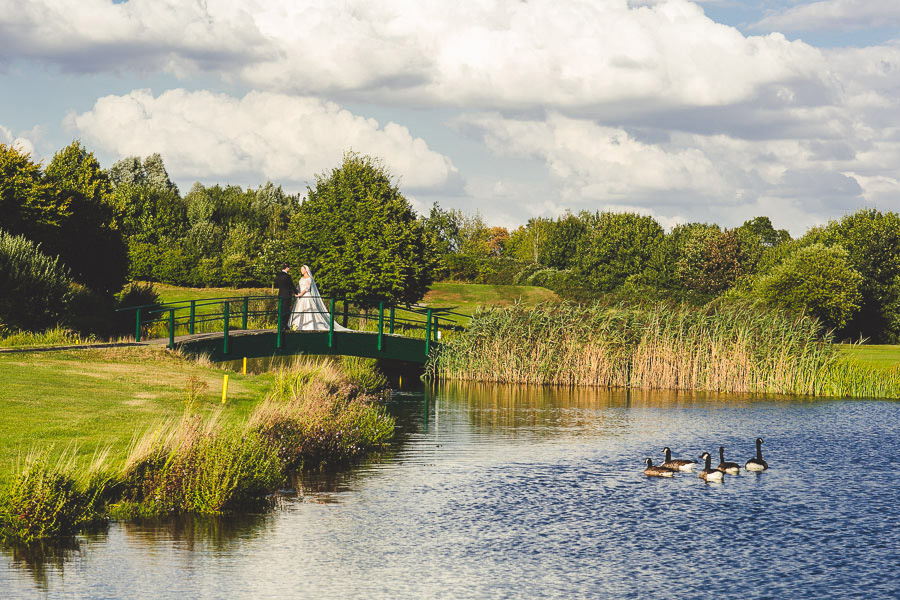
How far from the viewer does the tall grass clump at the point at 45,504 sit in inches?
573

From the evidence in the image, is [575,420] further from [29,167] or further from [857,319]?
[857,319]

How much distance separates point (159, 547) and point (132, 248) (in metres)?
73.9

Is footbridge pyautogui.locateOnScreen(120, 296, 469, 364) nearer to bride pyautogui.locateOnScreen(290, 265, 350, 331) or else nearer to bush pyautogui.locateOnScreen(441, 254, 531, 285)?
bride pyautogui.locateOnScreen(290, 265, 350, 331)

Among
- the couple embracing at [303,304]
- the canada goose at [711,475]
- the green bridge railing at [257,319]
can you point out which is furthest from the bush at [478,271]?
the canada goose at [711,475]

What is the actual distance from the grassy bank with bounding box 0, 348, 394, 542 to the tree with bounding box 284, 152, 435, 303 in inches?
1048

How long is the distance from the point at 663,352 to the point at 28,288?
2526 cm

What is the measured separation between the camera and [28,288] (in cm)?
3556

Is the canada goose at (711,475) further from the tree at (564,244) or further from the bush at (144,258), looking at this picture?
the tree at (564,244)

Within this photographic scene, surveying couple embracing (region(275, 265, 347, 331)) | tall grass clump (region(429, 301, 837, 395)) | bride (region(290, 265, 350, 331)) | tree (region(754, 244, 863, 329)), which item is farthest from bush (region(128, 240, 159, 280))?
tree (region(754, 244, 863, 329))

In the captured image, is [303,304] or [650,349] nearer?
[303,304]

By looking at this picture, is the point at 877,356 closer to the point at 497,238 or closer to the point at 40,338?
the point at 40,338

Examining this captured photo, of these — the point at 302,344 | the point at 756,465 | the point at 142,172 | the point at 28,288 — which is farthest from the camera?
the point at 142,172

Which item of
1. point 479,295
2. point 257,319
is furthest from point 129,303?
point 479,295

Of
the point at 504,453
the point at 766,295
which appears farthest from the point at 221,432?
the point at 766,295
